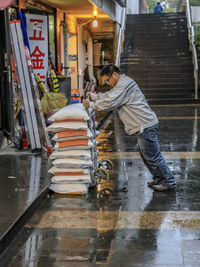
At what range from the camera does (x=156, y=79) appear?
18859 millimetres

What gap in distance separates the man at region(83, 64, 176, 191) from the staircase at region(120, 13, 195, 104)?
11.9m

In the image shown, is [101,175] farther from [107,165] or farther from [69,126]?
[69,126]

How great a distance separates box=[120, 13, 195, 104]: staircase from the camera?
18.2 meters

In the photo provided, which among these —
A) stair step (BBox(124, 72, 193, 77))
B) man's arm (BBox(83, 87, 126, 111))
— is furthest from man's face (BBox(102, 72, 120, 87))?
stair step (BBox(124, 72, 193, 77))

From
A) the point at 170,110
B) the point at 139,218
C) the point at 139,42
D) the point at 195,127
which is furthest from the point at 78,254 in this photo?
the point at 139,42

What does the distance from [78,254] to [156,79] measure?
Answer: 15511mm

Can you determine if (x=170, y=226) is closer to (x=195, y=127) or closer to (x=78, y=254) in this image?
(x=78, y=254)

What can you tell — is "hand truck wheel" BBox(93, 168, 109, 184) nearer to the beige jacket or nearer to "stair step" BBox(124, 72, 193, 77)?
the beige jacket

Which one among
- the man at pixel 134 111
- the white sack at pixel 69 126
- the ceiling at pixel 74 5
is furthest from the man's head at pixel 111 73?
the ceiling at pixel 74 5

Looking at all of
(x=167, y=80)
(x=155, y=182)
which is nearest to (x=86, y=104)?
(x=155, y=182)

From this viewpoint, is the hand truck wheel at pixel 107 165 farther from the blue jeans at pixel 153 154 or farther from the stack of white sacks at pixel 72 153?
the blue jeans at pixel 153 154

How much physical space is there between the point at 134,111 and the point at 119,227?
180 cm

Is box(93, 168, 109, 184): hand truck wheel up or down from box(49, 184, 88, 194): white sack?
up

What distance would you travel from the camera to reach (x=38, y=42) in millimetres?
10500
